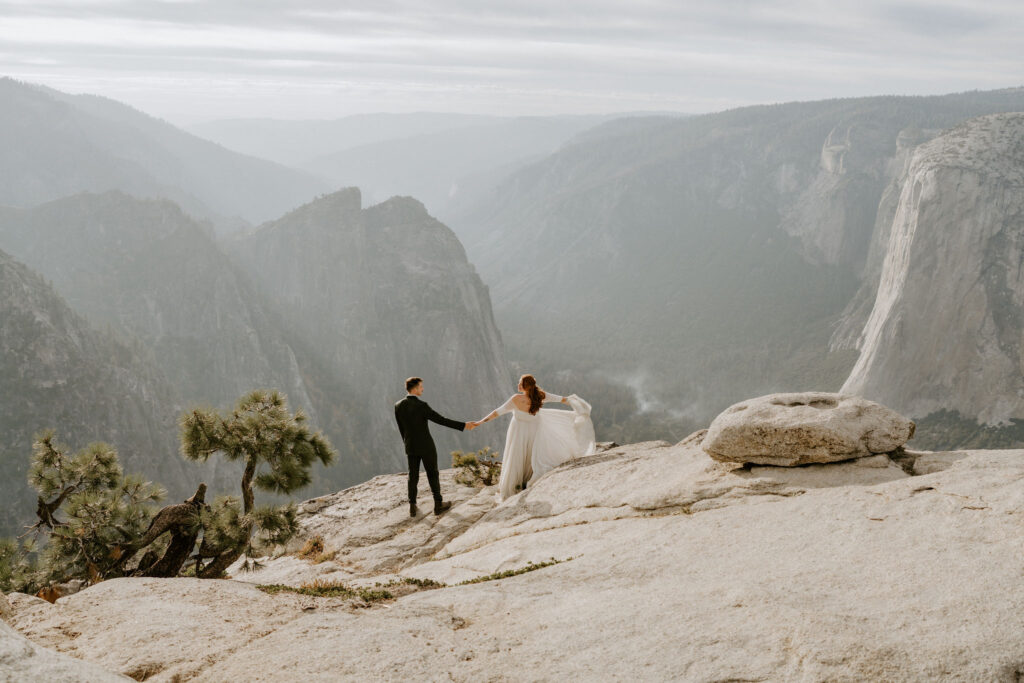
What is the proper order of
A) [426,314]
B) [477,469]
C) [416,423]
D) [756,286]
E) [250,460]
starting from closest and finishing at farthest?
[250,460], [416,423], [477,469], [426,314], [756,286]

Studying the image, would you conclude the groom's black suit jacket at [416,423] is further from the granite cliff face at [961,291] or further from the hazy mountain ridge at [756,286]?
the hazy mountain ridge at [756,286]

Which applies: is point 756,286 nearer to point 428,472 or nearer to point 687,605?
Result: point 428,472

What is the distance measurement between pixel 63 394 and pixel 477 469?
5535 cm

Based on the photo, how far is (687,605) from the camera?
650 cm

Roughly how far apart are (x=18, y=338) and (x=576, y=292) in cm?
15121

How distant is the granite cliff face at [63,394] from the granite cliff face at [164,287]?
14626mm

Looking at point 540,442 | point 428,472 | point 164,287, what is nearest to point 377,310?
point 164,287

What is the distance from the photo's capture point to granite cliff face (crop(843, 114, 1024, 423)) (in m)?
67.1

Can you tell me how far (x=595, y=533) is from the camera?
9.94 m

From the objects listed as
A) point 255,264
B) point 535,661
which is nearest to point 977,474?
point 535,661

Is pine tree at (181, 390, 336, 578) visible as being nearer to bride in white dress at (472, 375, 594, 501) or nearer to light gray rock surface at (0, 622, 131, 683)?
bride in white dress at (472, 375, 594, 501)

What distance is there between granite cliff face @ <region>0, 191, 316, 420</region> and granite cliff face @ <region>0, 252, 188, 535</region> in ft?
48.0

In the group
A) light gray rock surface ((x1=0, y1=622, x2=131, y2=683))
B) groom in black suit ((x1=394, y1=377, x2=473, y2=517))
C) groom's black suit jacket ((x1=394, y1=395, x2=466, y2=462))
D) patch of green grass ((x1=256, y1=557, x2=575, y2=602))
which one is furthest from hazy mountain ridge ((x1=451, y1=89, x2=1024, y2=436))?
light gray rock surface ((x1=0, y1=622, x2=131, y2=683))

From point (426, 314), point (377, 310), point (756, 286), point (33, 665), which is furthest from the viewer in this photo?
point (756, 286)
